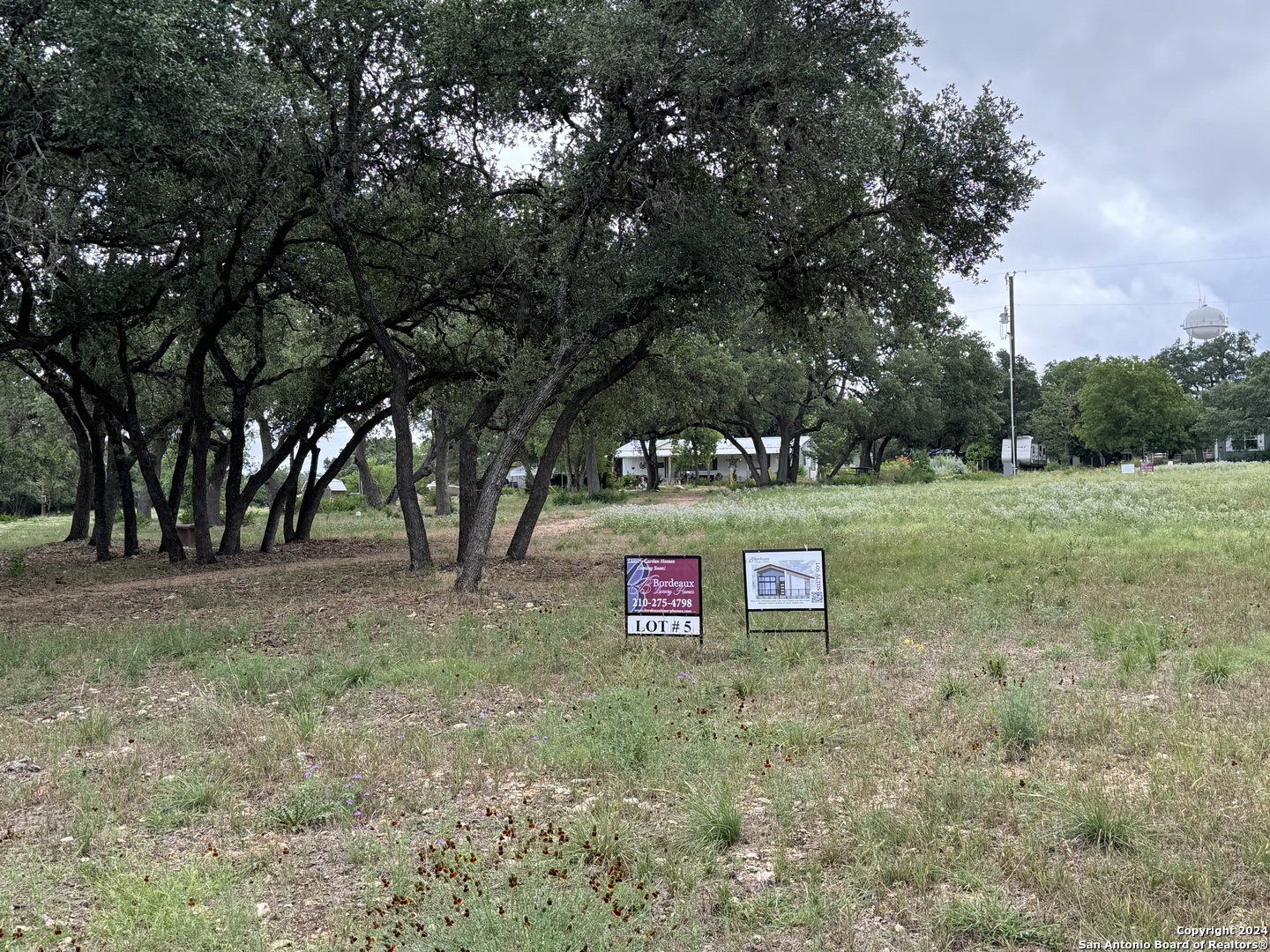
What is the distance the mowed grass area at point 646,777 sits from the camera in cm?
375

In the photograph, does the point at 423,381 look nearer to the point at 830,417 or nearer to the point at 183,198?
the point at 183,198

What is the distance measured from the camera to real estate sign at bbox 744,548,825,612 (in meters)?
8.62

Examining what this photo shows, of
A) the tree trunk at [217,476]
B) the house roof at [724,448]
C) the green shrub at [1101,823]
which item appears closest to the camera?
the green shrub at [1101,823]

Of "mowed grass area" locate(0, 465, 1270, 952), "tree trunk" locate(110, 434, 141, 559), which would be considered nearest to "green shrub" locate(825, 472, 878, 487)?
"tree trunk" locate(110, 434, 141, 559)

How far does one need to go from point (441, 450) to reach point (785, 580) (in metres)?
25.2

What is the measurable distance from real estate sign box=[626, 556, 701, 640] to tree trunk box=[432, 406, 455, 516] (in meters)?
15.0

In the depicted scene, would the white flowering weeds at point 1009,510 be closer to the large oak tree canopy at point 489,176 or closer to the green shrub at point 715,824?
the large oak tree canopy at point 489,176

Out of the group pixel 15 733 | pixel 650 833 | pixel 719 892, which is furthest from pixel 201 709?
pixel 719 892

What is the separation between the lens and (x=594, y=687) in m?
7.60

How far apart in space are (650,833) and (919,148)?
12131 millimetres

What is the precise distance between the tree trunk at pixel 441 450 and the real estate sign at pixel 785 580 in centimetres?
1547

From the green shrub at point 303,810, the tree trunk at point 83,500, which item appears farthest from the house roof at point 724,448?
the green shrub at point 303,810

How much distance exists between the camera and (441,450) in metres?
32.5

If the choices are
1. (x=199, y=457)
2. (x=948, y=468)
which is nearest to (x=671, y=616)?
(x=199, y=457)
